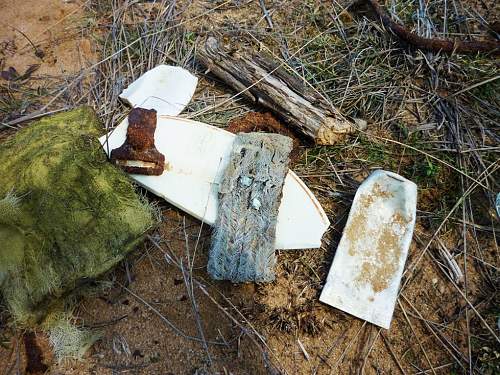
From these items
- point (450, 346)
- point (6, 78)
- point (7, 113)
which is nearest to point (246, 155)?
point (450, 346)

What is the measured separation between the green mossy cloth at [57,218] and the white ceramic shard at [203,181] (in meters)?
0.16

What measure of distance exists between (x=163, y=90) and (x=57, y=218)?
1.09m

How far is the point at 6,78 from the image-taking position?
9.96 ft

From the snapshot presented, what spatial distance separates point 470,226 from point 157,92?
198 cm

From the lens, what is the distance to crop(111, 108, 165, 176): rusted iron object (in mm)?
2363

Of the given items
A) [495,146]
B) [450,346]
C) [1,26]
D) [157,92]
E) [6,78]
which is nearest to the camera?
[450,346]

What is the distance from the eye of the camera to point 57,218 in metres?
2.11

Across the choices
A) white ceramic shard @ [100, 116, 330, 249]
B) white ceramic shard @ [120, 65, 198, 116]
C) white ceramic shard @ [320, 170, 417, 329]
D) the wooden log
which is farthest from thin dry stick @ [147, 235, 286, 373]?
the wooden log

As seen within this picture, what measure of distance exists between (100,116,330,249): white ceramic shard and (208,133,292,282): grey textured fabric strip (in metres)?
0.08

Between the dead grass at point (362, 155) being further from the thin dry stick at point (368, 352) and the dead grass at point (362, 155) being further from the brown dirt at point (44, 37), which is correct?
the brown dirt at point (44, 37)

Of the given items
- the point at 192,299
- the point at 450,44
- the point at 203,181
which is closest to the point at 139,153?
the point at 203,181

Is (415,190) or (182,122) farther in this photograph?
(182,122)

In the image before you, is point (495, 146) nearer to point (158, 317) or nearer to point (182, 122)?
point (182, 122)

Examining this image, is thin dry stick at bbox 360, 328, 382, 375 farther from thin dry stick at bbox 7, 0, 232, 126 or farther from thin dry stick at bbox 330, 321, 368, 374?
thin dry stick at bbox 7, 0, 232, 126
